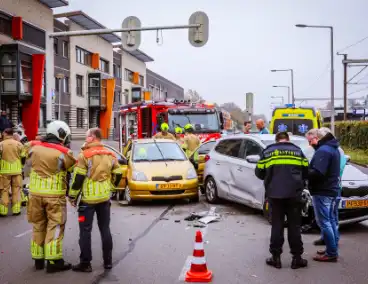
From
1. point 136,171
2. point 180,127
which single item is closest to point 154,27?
point 180,127

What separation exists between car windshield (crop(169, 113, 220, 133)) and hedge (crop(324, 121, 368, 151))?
14.9 metres

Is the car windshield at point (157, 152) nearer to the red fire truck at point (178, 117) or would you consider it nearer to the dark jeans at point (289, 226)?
the dark jeans at point (289, 226)

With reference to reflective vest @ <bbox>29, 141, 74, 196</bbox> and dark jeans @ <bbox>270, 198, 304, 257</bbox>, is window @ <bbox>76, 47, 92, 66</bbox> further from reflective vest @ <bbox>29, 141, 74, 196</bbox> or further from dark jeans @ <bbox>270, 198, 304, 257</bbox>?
dark jeans @ <bbox>270, 198, 304, 257</bbox>

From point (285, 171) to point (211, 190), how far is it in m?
5.62

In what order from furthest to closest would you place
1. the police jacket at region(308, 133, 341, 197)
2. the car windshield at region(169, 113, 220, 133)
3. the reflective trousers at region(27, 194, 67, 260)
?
the car windshield at region(169, 113, 220, 133)
the police jacket at region(308, 133, 341, 197)
the reflective trousers at region(27, 194, 67, 260)

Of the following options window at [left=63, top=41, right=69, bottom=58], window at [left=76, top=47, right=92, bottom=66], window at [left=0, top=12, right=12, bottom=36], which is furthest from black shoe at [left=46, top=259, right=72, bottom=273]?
window at [left=76, top=47, right=92, bottom=66]

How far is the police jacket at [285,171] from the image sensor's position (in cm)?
625

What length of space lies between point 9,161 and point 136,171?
2771mm

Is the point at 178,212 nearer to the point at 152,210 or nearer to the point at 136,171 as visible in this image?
the point at 152,210

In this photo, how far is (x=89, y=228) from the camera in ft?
20.3

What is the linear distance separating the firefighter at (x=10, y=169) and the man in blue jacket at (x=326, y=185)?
21.0ft

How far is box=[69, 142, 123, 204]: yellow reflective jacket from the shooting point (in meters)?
6.18

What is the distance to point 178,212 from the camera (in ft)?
35.3

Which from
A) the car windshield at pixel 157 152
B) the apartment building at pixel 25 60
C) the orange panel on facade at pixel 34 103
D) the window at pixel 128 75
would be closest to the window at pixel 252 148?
the car windshield at pixel 157 152
